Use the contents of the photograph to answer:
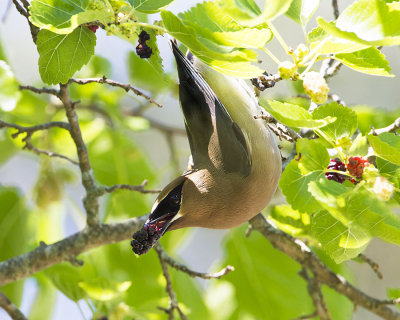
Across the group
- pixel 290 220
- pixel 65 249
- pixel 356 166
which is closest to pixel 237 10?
pixel 356 166

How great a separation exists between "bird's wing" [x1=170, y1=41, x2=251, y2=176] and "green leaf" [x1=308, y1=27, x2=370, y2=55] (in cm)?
24

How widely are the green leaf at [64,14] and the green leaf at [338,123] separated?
10.6 inches

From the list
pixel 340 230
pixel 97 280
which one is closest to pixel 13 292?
pixel 97 280

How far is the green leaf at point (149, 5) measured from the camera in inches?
25.4

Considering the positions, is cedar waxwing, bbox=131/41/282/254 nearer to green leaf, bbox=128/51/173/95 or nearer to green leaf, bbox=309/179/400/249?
green leaf, bbox=309/179/400/249

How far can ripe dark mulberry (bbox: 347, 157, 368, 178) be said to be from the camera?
2.13 feet

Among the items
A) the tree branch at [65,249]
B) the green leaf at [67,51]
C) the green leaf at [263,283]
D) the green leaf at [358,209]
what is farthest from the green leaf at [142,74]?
the green leaf at [358,209]

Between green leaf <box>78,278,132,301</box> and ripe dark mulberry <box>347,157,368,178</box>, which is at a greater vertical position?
ripe dark mulberry <box>347,157,368,178</box>

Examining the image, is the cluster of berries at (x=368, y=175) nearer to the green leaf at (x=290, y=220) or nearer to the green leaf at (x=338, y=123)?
the green leaf at (x=338, y=123)

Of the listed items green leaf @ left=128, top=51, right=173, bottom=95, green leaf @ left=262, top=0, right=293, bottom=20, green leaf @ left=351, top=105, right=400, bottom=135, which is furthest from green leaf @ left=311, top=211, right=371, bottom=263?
green leaf @ left=128, top=51, right=173, bottom=95

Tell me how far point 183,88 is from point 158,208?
0.19 metres

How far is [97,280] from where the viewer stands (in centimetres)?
111

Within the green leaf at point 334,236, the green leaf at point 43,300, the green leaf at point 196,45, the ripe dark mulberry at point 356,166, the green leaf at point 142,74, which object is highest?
the green leaf at point 196,45

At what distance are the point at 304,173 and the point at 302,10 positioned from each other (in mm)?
187
